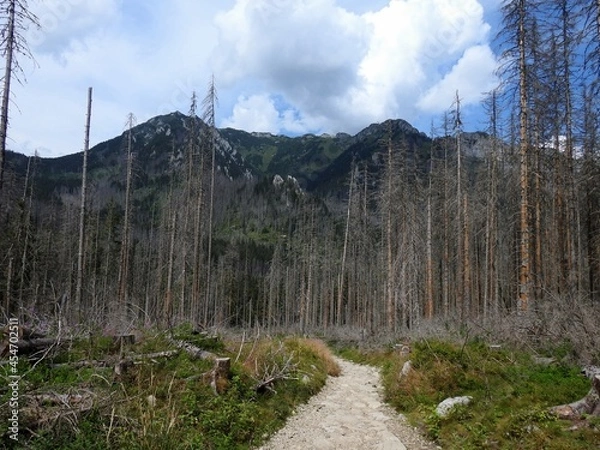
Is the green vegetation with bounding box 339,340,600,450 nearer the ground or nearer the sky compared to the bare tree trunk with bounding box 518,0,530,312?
nearer the ground

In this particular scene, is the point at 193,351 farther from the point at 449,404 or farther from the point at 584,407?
the point at 584,407

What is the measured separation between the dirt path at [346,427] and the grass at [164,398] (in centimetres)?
33

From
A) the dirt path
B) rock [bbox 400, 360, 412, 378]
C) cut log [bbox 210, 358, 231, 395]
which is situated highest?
cut log [bbox 210, 358, 231, 395]

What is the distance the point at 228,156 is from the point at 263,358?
7398 inches

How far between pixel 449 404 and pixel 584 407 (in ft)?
6.96

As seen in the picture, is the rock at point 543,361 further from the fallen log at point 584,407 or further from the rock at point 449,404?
the fallen log at point 584,407

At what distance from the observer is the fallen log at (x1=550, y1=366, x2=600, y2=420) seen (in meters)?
5.39

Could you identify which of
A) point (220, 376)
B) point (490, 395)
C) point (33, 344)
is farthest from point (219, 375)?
point (490, 395)

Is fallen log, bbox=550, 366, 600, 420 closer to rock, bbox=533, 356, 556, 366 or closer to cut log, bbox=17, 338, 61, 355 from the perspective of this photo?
rock, bbox=533, 356, 556, 366

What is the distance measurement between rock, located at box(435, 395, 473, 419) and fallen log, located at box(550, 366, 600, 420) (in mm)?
1520

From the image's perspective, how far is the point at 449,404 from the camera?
702 centimetres

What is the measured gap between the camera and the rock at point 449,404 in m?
6.84

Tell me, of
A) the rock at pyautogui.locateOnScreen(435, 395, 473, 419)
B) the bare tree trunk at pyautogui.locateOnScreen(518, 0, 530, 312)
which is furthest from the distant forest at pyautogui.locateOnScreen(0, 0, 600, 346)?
the rock at pyautogui.locateOnScreen(435, 395, 473, 419)

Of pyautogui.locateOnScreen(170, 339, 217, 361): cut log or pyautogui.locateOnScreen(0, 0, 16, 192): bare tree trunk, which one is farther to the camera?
pyautogui.locateOnScreen(0, 0, 16, 192): bare tree trunk
